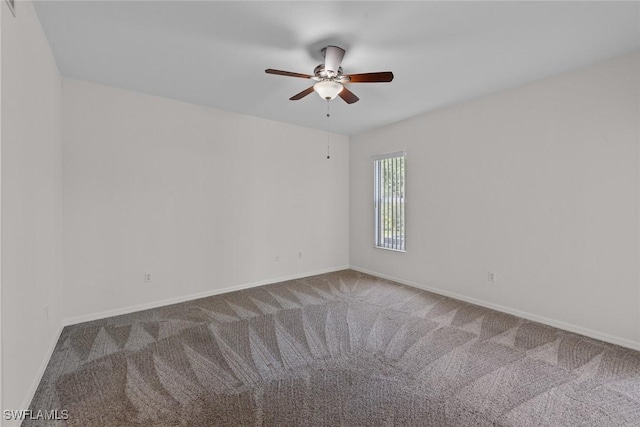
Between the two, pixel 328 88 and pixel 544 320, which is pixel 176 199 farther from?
pixel 544 320

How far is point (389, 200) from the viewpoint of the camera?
498cm

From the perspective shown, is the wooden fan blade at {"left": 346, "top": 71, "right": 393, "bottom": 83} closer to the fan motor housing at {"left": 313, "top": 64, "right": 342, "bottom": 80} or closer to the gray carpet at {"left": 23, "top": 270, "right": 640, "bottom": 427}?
the fan motor housing at {"left": 313, "top": 64, "right": 342, "bottom": 80}

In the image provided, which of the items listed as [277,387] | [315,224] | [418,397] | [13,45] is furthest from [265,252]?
[13,45]

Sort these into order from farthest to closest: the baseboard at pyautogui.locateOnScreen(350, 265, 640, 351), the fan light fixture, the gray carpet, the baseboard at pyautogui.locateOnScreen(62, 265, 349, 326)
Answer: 1. the baseboard at pyautogui.locateOnScreen(62, 265, 349, 326)
2. the baseboard at pyautogui.locateOnScreen(350, 265, 640, 351)
3. the fan light fixture
4. the gray carpet

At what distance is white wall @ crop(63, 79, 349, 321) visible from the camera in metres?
3.24

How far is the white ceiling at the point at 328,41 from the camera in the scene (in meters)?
2.05

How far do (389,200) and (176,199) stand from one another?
3.34 meters

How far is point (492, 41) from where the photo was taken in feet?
7.93

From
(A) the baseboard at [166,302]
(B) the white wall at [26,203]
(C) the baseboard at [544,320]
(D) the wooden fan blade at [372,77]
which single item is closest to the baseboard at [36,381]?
(B) the white wall at [26,203]

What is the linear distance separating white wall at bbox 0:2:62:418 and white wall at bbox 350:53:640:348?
4.34 m

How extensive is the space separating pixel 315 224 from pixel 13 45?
4142 millimetres

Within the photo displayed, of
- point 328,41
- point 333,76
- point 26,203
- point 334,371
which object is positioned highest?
point 328,41

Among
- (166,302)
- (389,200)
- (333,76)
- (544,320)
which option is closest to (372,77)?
(333,76)

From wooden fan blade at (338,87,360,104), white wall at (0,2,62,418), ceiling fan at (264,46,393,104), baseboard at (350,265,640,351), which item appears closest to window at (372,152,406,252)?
baseboard at (350,265,640,351)
